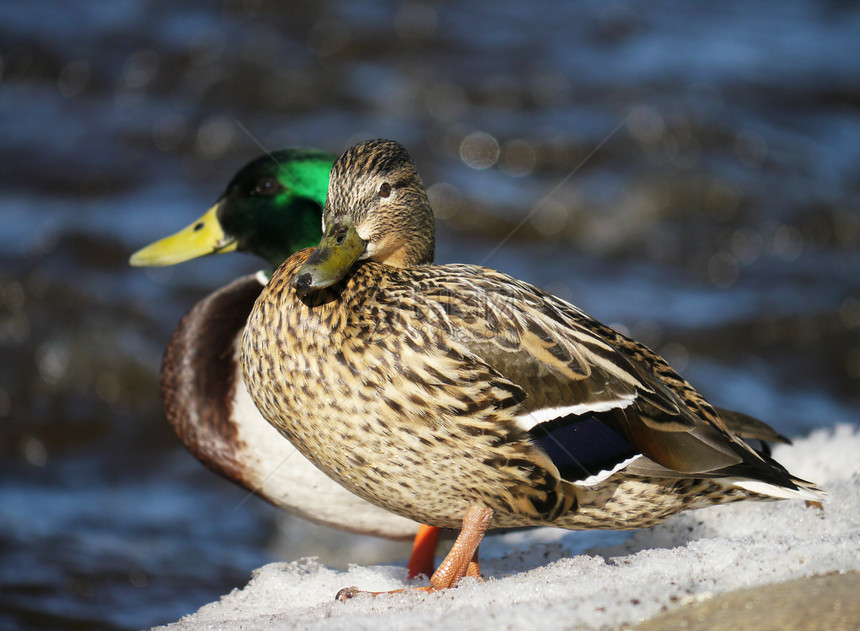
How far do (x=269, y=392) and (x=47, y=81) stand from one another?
7.79 metres

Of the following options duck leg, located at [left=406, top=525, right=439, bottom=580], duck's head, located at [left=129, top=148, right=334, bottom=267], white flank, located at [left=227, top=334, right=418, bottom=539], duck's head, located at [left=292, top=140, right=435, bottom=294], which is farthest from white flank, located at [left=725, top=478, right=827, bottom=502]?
duck's head, located at [left=129, top=148, right=334, bottom=267]

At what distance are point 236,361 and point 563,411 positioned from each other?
188 centimetres

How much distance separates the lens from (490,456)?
2.16m

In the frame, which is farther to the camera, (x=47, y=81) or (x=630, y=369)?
(x=47, y=81)

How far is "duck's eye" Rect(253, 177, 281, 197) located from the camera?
388 cm

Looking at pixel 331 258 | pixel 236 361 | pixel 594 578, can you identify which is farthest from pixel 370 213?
pixel 236 361

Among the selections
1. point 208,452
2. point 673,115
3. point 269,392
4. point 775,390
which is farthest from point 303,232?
point 673,115

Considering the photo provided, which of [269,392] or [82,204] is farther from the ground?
[82,204]

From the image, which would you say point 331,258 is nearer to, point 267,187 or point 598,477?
point 598,477

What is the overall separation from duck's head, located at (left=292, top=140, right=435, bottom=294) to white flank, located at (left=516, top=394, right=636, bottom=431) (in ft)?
1.74

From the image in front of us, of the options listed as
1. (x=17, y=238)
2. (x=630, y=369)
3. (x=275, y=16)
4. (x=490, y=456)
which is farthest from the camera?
(x=275, y=16)

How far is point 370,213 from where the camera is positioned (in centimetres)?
234

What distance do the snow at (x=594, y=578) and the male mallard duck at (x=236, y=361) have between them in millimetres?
641

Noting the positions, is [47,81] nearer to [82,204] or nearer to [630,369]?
[82,204]
